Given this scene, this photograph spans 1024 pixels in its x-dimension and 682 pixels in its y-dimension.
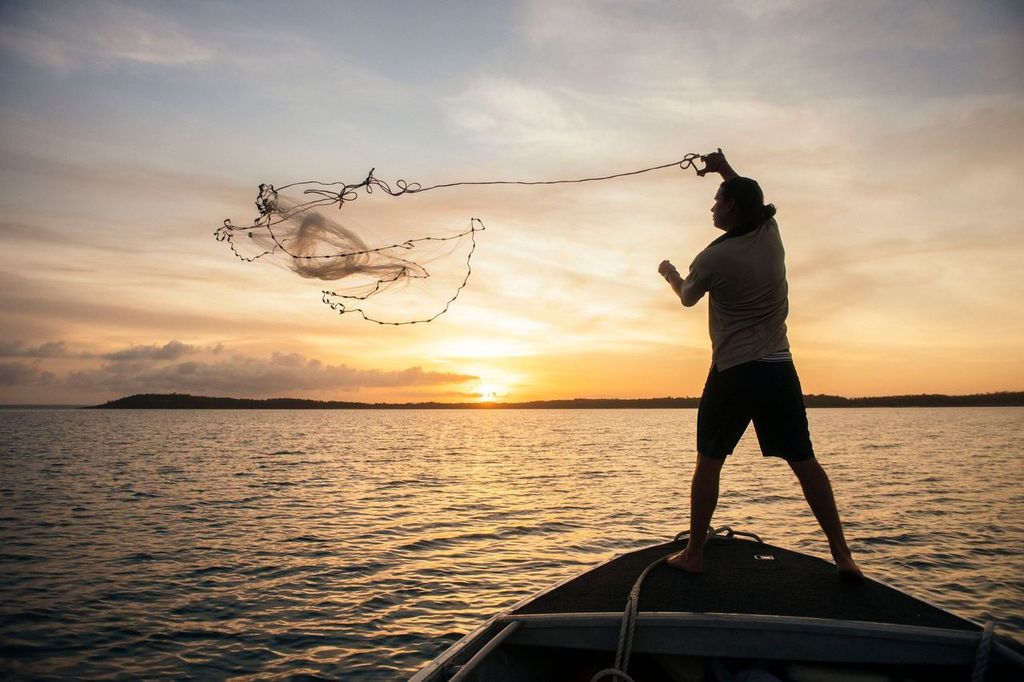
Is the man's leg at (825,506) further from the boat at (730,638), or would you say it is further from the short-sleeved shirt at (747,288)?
the short-sleeved shirt at (747,288)

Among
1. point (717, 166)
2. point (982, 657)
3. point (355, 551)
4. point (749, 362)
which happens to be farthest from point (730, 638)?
point (355, 551)

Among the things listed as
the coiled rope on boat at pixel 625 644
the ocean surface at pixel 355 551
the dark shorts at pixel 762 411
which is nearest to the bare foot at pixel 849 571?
the dark shorts at pixel 762 411

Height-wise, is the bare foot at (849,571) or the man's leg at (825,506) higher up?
the man's leg at (825,506)

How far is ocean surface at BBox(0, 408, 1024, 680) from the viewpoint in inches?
314

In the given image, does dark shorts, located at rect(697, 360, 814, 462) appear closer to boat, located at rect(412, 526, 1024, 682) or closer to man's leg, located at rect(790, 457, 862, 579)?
man's leg, located at rect(790, 457, 862, 579)

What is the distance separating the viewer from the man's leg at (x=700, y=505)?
481 cm

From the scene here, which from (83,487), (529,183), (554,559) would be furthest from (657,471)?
(529,183)

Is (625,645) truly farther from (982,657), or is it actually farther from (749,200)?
(749,200)

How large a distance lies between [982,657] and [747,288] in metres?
2.62

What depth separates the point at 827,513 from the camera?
4.64m

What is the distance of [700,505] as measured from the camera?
190 inches

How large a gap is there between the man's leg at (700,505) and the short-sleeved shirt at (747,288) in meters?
0.77

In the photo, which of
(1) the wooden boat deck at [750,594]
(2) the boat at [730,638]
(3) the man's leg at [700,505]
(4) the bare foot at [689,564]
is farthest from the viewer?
(4) the bare foot at [689,564]

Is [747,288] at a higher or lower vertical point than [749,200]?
lower
